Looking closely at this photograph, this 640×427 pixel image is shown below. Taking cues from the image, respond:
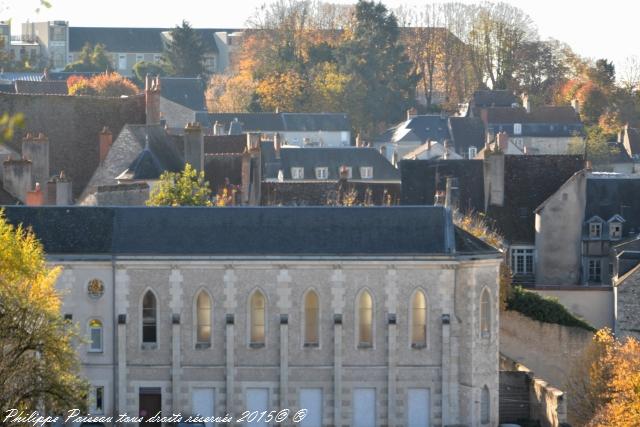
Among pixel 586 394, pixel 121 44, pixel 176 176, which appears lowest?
pixel 586 394

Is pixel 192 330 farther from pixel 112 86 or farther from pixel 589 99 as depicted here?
pixel 589 99

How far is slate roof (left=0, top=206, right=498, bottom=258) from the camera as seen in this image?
4547 cm

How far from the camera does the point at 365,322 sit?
45.5 meters

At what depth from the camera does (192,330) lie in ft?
149

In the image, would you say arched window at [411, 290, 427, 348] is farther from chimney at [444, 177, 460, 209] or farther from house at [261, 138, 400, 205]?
house at [261, 138, 400, 205]

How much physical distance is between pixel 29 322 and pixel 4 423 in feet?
6.55

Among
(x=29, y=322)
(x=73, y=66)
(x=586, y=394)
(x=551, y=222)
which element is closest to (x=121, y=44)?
(x=73, y=66)

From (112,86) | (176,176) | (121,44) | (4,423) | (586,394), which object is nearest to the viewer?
(4,423)

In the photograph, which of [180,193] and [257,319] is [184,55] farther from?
[257,319]

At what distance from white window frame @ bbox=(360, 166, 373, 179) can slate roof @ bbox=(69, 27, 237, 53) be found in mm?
76653

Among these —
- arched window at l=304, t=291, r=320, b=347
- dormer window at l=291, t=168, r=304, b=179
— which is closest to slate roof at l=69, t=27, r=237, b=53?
dormer window at l=291, t=168, r=304, b=179

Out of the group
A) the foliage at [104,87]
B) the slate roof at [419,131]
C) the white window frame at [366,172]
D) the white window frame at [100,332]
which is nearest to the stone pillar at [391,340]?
the white window frame at [100,332]

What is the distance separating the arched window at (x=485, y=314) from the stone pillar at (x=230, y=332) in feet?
18.4

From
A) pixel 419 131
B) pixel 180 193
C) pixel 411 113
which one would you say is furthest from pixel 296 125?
pixel 180 193
